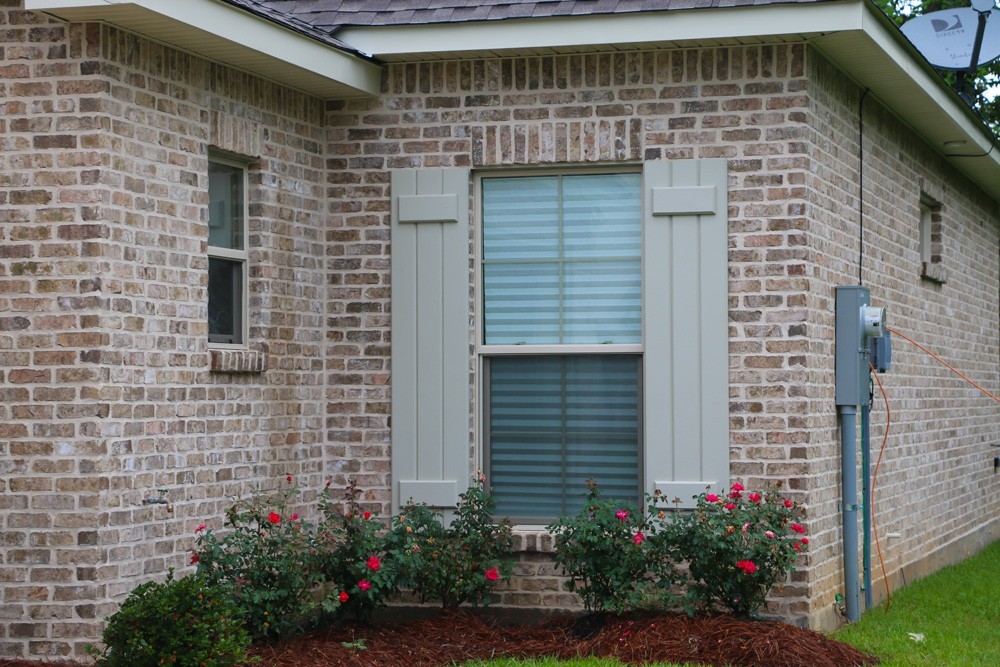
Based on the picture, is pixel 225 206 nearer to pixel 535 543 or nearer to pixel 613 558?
pixel 535 543

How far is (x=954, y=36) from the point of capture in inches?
484

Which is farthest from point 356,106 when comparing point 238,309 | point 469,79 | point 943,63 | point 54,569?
point 943,63

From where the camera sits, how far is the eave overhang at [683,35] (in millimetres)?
8164

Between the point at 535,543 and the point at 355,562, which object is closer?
the point at 355,562

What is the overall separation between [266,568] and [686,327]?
2.89m

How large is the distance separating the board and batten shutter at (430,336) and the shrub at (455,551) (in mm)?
263

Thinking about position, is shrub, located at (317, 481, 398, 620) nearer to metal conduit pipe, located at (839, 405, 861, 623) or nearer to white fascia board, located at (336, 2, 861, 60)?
white fascia board, located at (336, 2, 861, 60)

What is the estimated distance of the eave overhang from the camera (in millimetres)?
8164

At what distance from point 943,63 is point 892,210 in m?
2.11

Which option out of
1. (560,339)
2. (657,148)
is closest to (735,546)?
(560,339)

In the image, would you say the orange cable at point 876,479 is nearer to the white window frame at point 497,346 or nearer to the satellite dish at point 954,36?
the white window frame at point 497,346

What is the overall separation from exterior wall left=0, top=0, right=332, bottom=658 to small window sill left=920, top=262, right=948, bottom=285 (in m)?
6.54

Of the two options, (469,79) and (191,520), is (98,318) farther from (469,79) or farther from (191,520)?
(469,79)

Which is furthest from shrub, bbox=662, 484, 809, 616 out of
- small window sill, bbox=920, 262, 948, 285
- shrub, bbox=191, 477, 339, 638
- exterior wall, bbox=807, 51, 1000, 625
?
small window sill, bbox=920, 262, 948, 285
